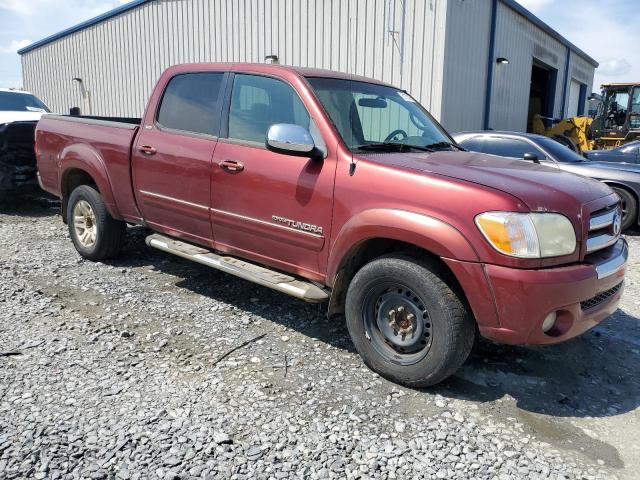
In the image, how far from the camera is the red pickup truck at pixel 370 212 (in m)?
2.78

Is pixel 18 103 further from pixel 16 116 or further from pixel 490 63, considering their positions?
pixel 490 63

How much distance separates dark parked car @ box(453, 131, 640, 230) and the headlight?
547 centimetres

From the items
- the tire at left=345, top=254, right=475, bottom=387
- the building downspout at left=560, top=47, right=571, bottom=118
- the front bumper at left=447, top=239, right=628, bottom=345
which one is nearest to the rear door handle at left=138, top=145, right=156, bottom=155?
the tire at left=345, top=254, right=475, bottom=387

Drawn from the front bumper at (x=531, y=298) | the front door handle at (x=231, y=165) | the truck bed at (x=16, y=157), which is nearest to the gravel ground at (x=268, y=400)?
the front bumper at (x=531, y=298)

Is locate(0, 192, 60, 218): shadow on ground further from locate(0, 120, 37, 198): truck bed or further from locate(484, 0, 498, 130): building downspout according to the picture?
locate(484, 0, 498, 130): building downspout

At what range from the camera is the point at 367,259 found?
346cm

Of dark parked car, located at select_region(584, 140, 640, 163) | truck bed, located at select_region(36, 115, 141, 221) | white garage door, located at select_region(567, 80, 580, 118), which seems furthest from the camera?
white garage door, located at select_region(567, 80, 580, 118)

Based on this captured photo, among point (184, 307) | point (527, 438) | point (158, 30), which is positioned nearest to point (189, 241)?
point (184, 307)

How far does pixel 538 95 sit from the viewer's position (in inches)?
769

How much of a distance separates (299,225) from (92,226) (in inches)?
121

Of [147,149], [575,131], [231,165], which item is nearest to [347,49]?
[147,149]

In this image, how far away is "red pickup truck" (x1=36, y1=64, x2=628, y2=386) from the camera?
278 centimetres

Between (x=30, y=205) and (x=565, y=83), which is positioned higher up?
(x=565, y=83)

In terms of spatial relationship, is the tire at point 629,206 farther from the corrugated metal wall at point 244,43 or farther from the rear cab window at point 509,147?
the corrugated metal wall at point 244,43
